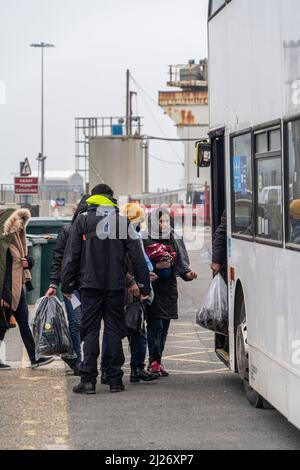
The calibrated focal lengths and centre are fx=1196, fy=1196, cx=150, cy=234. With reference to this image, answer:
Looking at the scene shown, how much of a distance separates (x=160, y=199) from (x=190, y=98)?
463 inches

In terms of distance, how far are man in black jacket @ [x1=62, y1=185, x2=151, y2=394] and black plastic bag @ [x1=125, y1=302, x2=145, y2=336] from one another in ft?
0.44

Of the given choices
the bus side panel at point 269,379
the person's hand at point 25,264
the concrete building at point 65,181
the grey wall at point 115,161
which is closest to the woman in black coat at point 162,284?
the person's hand at point 25,264

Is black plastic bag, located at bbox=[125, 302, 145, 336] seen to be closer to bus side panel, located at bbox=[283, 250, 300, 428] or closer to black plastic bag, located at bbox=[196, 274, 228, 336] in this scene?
black plastic bag, located at bbox=[196, 274, 228, 336]

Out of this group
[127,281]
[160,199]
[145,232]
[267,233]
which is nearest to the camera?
[267,233]

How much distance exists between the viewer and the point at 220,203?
11.4 meters

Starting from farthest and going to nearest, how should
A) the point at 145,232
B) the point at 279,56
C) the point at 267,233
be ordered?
the point at 145,232, the point at 267,233, the point at 279,56

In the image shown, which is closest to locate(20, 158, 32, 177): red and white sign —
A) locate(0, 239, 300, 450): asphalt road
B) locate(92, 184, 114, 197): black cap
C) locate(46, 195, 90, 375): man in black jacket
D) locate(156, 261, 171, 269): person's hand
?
locate(0, 239, 300, 450): asphalt road

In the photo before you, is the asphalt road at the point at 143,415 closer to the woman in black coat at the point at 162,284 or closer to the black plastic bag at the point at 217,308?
the woman in black coat at the point at 162,284

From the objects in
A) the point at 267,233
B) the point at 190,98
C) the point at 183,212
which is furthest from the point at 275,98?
the point at 190,98

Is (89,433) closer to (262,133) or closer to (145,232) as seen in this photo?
(262,133)

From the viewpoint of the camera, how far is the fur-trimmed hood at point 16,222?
1188cm

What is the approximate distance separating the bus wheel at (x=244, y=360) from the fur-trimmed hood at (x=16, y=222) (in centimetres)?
293

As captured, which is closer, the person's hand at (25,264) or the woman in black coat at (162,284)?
the woman in black coat at (162,284)

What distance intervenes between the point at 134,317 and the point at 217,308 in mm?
754
